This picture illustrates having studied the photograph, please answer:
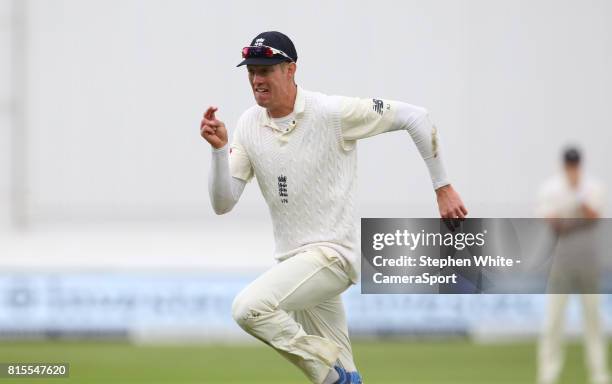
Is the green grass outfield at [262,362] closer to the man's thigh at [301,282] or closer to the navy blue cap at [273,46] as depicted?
the man's thigh at [301,282]

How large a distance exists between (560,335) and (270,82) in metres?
5.09

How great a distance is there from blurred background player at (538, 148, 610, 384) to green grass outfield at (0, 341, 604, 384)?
46.7 inches

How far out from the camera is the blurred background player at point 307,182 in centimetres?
635

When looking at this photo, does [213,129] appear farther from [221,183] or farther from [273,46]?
[273,46]

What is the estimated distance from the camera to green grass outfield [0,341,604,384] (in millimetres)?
12039

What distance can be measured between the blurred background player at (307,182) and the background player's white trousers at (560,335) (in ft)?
14.2

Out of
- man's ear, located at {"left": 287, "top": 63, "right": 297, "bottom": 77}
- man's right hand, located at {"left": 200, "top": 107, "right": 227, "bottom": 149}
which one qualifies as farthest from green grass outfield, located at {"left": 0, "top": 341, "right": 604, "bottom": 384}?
man's right hand, located at {"left": 200, "top": 107, "right": 227, "bottom": 149}

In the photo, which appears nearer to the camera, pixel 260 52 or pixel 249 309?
pixel 249 309

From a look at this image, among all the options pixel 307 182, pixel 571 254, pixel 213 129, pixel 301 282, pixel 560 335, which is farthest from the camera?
pixel 560 335

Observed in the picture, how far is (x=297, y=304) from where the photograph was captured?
6.37 m

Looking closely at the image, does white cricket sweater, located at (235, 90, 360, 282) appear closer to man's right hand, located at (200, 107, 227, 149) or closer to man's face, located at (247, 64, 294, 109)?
man's face, located at (247, 64, 294, 109)

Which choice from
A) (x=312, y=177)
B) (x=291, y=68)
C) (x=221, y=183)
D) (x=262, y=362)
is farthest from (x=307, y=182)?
(x=262, y=362)

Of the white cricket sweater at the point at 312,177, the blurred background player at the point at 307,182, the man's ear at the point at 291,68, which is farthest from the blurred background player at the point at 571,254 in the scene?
the man's ear at the point at 291,68

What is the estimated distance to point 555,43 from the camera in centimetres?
1678
